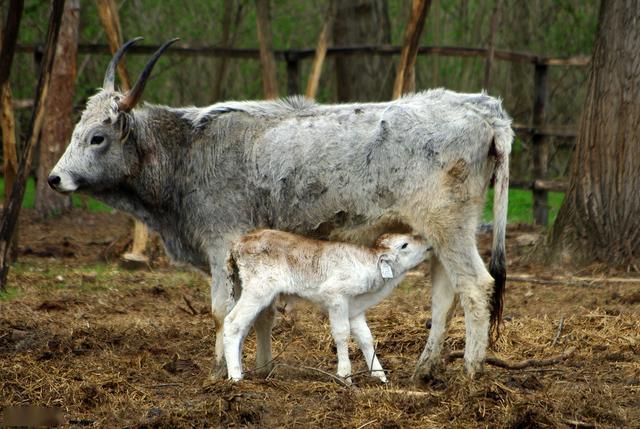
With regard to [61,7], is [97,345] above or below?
below

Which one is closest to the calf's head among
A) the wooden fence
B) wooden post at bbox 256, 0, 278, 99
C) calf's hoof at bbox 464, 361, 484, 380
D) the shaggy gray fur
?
the shaggy gray fur

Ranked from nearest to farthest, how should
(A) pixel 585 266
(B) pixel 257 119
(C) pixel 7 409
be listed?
1. (C) pixel 7 409
2. (B) pixel 257 119
3. (A) pixel 585 266

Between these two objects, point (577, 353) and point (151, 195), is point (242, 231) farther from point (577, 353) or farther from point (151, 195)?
point (577, 353)

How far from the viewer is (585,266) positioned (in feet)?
35.3

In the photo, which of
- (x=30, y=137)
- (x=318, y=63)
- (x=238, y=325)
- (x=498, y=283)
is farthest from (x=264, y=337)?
(x=318, y=63)

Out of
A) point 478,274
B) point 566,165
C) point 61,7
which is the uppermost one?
point 61,7

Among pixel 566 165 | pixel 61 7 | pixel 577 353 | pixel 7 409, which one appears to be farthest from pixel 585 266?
pixel 566 165

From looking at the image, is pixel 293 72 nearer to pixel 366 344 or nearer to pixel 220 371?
pixel 220 371

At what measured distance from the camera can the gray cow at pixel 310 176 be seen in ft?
22.9

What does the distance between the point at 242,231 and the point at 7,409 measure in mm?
1945

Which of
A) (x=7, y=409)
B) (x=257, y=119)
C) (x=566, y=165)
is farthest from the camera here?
(x=566, y=165)

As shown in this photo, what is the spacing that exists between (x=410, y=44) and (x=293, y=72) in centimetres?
444

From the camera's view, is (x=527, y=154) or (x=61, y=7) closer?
(x=61, y=7)

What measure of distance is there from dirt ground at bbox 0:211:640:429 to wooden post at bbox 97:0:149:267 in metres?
0.24
